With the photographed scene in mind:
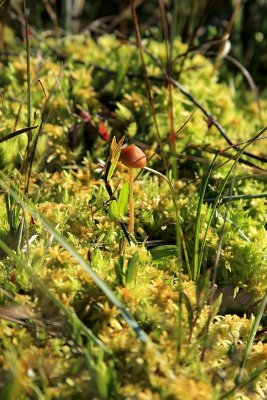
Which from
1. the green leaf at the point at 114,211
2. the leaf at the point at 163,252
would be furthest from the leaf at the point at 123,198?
the leaf at the point at 163,252

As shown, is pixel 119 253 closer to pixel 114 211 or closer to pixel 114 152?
pixel 114 211

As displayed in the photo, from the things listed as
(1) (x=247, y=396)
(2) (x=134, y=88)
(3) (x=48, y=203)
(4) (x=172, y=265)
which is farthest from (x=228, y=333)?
(2) (x=134, y=88)

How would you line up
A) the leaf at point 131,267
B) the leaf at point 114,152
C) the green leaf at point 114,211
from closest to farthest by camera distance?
the leaf at point 131,267 → the leaf at point 114,152 → the green leaf at point 114,211

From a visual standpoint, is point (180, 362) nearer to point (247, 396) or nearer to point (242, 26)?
point (247, 396)

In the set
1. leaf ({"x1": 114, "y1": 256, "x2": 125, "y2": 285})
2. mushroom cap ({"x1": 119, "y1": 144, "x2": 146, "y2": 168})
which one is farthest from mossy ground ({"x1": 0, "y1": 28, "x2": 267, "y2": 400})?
mushroom cap ({"x1": 119, "y1": 144, "x2": 146, "y2": 168})

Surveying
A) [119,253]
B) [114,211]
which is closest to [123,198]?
[114,211]

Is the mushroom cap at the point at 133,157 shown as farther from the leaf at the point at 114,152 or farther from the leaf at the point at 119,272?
the leaf at the point at 119,272
